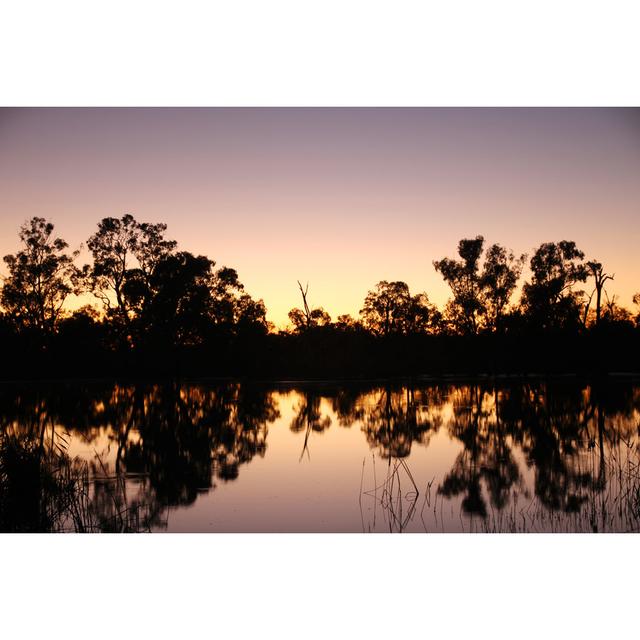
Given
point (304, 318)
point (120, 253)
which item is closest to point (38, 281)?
point (120, 253)

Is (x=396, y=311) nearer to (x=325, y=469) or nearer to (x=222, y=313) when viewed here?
(x=222, y=313)

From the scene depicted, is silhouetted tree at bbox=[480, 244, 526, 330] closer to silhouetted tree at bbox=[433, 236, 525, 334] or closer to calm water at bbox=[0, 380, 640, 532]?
silhouetted tree at bbox=[433, 236, 525, 334]

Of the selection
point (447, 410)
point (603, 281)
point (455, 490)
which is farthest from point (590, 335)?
point (455, 490)

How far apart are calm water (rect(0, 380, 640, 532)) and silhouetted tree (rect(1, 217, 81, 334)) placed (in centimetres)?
812

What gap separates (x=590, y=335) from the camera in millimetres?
32469

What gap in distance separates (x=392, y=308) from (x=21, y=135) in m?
35.1

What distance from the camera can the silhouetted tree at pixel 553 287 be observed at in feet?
99.9

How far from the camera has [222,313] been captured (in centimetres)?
3381

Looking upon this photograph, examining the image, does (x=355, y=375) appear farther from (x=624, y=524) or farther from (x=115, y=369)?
(x=624, y=524)

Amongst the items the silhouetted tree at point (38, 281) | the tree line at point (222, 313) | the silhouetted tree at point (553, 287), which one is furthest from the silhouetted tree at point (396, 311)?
the silhouetted tree at point (38, 281)

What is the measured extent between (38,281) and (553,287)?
24.2m

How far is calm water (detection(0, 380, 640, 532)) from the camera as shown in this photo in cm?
621

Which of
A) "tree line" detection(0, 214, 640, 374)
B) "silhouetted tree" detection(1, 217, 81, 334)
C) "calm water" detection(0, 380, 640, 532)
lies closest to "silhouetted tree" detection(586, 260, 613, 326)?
"tree line" detection(0, 214, 640, 374)
